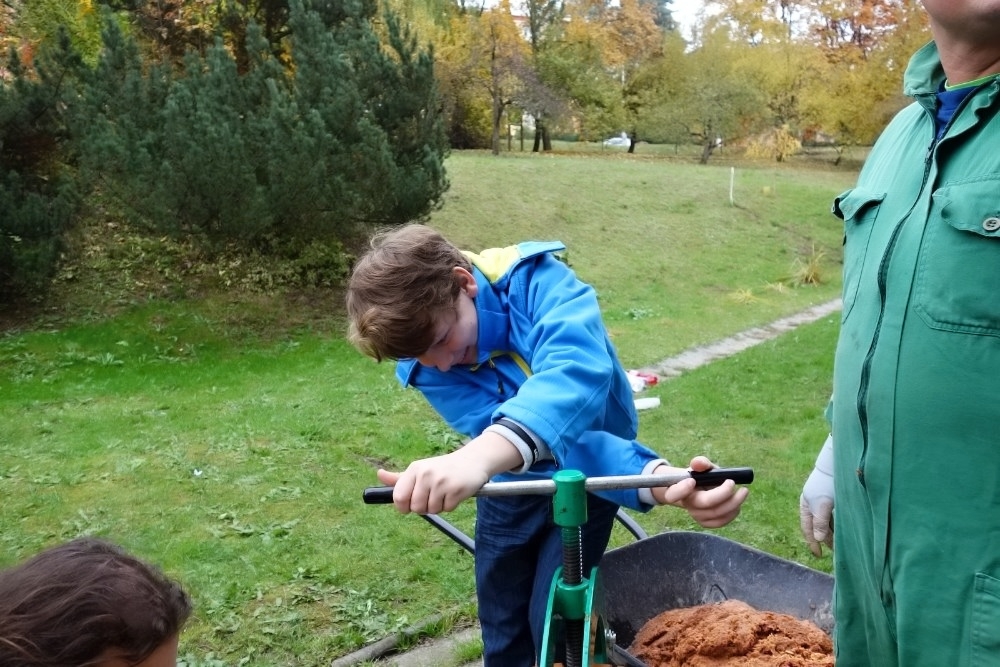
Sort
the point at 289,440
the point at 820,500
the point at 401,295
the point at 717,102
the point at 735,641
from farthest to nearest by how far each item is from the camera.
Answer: the point at 717,102
the point at 289,440
the point at 735,641
the point at 820,500
the point at 401,295

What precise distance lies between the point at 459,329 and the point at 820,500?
36.0 inches

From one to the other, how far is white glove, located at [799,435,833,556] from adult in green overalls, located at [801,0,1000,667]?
342mm

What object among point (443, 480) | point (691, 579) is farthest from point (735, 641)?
point (443, 480)

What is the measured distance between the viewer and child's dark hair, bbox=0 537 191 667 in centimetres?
128

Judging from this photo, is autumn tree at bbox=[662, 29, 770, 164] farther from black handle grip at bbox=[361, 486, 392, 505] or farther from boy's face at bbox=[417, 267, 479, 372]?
black handle grip at bbox=[361, 486, 392, 505]

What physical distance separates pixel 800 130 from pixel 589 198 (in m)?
11.6

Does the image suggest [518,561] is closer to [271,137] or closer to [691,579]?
[691,579]

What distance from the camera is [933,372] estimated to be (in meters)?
1.31

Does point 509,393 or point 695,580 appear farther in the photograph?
point 695,580

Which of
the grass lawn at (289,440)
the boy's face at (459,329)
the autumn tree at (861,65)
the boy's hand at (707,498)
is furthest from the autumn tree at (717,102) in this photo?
the boy's hand at (707,498)

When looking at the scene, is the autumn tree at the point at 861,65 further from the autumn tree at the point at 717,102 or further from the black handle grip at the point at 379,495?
the black handle grip at the point at 379,495

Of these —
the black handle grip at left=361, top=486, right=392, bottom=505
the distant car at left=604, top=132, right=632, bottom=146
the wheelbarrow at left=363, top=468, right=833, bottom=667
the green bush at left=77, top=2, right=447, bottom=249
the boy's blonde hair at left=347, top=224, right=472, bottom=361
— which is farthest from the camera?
the distant car at left=604, top=132, right=632, bottom=146

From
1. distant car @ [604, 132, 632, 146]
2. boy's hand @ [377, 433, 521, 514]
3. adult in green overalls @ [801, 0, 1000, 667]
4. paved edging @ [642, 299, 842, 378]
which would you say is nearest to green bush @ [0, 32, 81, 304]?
paved edging @ [642, 299, 842, 378]

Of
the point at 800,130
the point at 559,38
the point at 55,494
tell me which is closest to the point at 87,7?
the point at 55,494
